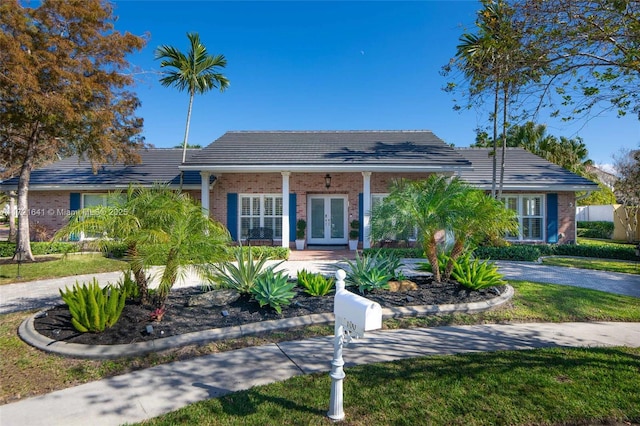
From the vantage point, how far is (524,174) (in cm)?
1764

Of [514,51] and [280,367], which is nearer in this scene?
[280,367]

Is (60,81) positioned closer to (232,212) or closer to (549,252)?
(232,212)

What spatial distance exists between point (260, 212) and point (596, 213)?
88.5 ft

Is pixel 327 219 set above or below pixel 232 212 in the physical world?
below

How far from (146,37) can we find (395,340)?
1393 centimetres

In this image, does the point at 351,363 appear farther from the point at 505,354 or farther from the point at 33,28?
the point at 33,28

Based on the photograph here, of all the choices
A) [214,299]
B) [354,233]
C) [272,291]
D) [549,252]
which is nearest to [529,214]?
[549,252]

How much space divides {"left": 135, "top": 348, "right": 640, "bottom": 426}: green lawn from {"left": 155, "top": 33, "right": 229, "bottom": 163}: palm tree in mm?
16371

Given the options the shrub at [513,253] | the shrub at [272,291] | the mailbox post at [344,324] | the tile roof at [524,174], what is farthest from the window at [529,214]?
the mailbox post at [344,324]

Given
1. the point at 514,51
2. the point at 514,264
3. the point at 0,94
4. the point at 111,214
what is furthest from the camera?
the point at 514,264

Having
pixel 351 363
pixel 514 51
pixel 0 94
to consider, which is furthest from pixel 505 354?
pixel 0 94

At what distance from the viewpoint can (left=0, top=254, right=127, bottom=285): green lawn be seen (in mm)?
10062

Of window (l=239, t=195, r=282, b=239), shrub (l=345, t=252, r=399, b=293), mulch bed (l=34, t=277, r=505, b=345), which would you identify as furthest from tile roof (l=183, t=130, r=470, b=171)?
mulch bed (l=34, t=277, r=505, b=345)

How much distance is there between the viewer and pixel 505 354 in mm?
Result: 4543
